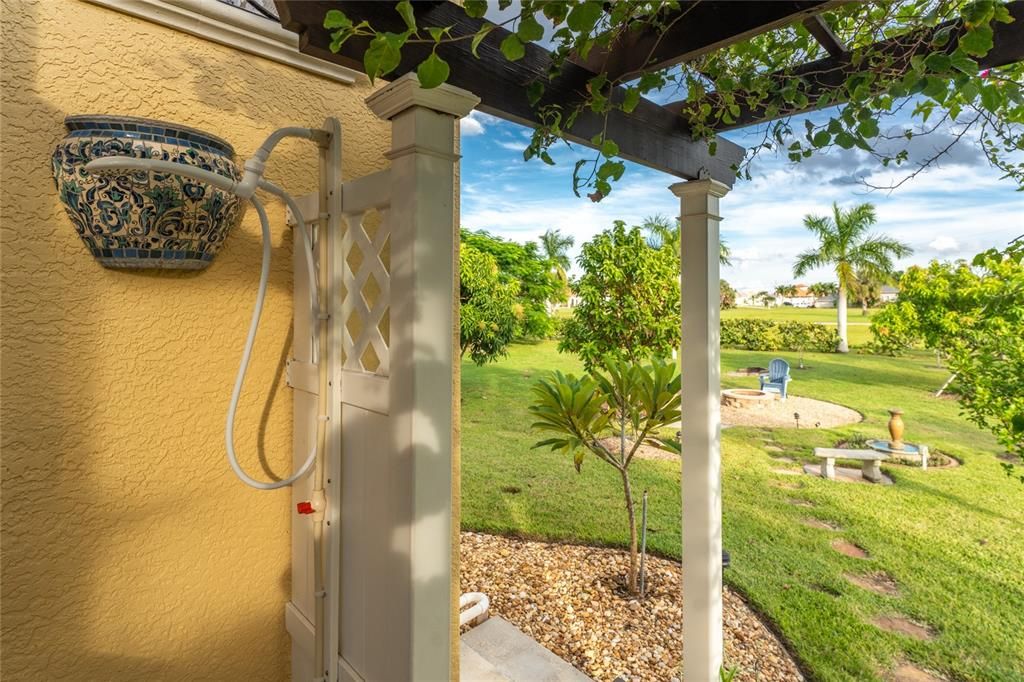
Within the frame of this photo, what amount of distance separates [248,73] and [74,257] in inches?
24.3

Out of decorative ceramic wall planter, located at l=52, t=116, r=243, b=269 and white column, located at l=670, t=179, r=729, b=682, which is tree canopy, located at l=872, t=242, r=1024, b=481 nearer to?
white column, located at l=670, t=179, r=729, b=682

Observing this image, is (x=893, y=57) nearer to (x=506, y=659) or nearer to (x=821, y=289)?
(x=506, y=659)

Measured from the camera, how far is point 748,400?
8836 mm

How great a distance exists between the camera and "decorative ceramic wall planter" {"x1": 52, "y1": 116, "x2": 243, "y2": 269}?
3.43 ft

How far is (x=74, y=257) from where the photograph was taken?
Result: 1.12 m

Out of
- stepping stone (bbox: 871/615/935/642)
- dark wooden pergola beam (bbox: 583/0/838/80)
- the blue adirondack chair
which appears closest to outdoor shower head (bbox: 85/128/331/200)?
dark wooden pergola beam (bbox: 583/0/838/80)

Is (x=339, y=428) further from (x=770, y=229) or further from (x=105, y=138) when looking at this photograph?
(x=770, y=229)

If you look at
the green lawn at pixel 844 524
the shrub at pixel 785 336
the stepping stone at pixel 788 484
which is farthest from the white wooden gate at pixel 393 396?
the shrub at pixel 785 336

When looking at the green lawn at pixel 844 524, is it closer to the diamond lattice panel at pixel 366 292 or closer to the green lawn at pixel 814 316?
the green lawn at pixel 814 316

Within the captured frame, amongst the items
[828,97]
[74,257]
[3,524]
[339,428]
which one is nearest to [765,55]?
[828,97]

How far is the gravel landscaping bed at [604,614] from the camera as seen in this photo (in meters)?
2.71

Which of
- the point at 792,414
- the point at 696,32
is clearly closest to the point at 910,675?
the point at 696,32

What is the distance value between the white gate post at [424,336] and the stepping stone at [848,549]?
5224mm

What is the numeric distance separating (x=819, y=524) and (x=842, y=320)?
7243 millimetres
